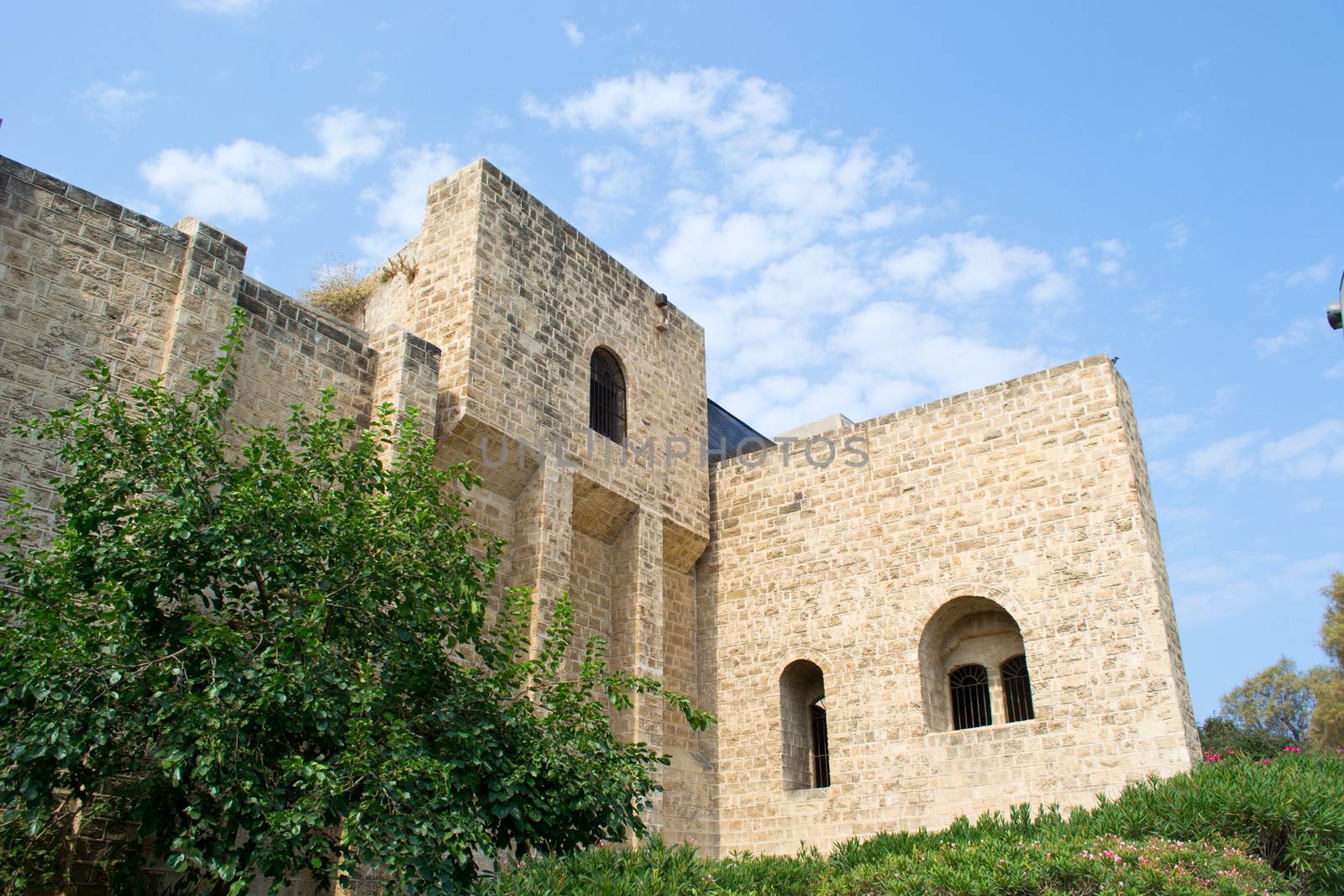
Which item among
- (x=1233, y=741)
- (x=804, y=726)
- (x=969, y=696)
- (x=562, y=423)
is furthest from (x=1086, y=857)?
Result: (x=1233, y=741)

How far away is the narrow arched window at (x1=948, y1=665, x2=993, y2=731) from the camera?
12.2 m

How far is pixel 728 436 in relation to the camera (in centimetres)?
1745

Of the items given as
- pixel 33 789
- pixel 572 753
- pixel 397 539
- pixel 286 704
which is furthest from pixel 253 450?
pixel 572 753

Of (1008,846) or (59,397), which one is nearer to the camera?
(1008,846)

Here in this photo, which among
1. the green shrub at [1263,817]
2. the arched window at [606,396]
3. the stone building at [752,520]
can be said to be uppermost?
the arched window at [606,396]

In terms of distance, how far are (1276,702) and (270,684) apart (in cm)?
2693

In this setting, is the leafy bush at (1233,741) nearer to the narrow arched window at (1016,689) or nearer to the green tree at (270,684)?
the narrow arched window at (1016,689)

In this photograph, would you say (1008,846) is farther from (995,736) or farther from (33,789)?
(33,789)

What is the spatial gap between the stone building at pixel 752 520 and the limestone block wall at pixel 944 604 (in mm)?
28

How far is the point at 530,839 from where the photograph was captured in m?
7.23

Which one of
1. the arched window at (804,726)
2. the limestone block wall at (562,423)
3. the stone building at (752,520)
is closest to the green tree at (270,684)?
the stone building at (752,520)

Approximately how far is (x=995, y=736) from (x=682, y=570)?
14.3ft

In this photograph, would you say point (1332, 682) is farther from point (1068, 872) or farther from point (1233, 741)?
point (1068, 872)

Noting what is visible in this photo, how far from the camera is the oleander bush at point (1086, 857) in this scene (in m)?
7.22
